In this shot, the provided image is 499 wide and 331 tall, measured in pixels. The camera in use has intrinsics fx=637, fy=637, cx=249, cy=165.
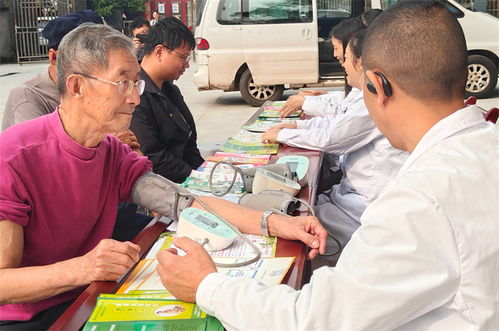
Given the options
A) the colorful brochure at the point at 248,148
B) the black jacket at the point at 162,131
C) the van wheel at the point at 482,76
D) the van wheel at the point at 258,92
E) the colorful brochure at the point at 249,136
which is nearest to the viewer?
the colorful brochure at the point at 248,148

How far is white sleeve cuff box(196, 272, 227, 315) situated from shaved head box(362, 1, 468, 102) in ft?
1.89

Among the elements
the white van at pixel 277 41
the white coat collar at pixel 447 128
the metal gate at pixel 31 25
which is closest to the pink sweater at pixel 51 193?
the white coat collar at pixel 447 128

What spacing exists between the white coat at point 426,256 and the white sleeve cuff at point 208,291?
0.18 meters

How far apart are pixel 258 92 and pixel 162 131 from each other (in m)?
6.14

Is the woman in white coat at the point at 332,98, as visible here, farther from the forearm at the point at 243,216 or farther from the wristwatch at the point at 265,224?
the wristwatch at the point at 265,224

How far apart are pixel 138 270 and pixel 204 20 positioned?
7.68 metres

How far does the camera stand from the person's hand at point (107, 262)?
5.41ft

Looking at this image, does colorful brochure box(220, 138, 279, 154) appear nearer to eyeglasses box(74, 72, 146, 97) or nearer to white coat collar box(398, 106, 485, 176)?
eyeglasses box(74, 72, 146, 97)

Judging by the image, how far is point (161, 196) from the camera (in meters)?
2.21

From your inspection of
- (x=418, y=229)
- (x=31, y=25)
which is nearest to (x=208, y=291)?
(x=418, y=229)

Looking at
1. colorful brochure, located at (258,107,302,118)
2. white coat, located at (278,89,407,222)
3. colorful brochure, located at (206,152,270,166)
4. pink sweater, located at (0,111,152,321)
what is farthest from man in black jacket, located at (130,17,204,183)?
pink sweater, located at (0,111,152,321)

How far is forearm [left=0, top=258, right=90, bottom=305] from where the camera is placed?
168 cm

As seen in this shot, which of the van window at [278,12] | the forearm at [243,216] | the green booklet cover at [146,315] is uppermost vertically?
the van window at [278,12]

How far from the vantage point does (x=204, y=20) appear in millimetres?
9023
